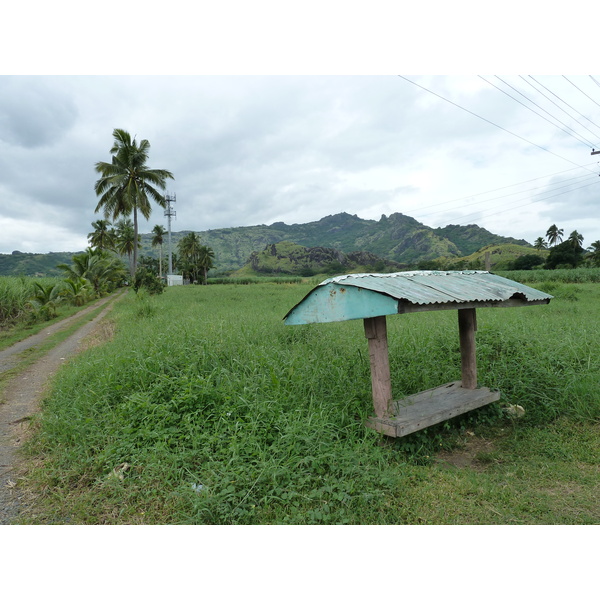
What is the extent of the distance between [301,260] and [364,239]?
44.5 meters

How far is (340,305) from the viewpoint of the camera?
3.57 m

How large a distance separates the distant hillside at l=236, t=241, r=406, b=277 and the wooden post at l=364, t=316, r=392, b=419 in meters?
62.9

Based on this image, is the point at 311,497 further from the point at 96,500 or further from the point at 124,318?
the point at 124,318

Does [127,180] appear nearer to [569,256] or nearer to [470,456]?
[470,456]

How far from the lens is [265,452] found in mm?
3340

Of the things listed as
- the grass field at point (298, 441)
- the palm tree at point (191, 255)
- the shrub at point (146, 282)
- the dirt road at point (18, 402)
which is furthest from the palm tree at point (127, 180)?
the palm tree at point (191, 255)

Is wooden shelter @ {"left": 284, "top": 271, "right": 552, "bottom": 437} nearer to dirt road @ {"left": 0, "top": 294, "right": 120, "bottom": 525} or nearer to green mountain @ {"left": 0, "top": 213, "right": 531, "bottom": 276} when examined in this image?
dirt road @ {"left": 0, "top": 294, "right": 120, "bottom": 525}

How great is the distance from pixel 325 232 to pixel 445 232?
2405 inches

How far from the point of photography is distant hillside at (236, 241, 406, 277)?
244 feet

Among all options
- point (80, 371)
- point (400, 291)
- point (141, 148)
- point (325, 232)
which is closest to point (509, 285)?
point (400, 291)

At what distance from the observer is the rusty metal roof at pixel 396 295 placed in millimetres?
3338

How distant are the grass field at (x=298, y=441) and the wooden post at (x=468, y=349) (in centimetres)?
42

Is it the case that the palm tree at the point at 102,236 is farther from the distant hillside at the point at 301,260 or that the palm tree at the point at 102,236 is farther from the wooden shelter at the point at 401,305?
the wooden shelter at the point at 401,305

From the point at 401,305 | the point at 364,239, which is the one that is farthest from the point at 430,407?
the point at 364,239
